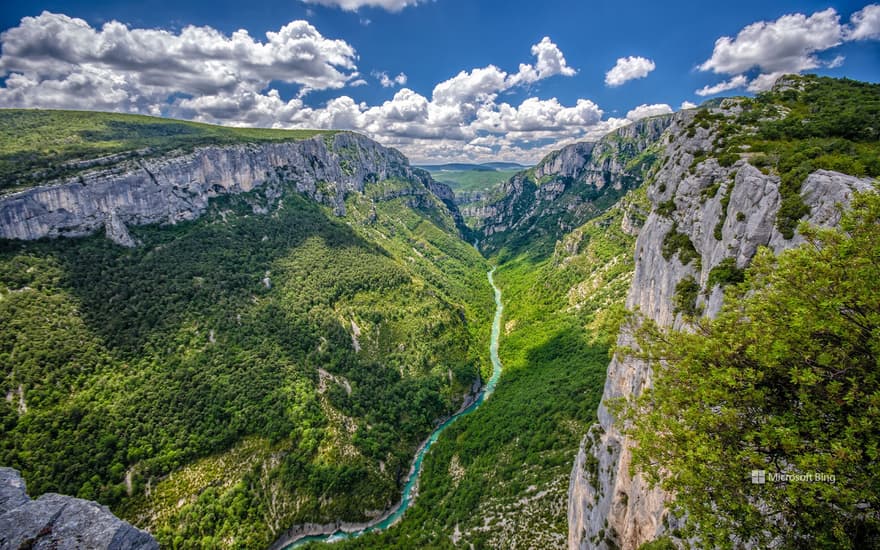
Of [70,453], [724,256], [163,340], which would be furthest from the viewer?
[163,340]

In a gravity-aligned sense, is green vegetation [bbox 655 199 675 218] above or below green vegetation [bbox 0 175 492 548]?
above

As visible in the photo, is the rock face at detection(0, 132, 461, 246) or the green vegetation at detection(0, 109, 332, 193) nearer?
the rock face at detection(0, 132, 461, 246)

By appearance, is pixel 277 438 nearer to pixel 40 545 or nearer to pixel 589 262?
pixel 40 545

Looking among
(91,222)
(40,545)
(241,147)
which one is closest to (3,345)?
(91,222)

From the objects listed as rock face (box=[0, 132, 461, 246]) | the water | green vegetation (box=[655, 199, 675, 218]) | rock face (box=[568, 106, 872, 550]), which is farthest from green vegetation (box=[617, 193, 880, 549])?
rock face (box=[0, 132, 461, 246])

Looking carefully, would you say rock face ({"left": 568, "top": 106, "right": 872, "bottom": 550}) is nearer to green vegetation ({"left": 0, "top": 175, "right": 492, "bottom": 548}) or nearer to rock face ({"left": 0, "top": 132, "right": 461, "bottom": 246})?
green vegetation ({"left": 0, "top": 175, "right": 492, "bottom": 548})

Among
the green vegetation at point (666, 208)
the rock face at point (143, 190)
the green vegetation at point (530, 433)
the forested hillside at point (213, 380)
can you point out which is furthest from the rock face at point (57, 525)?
the rock face at point (143, 190)
